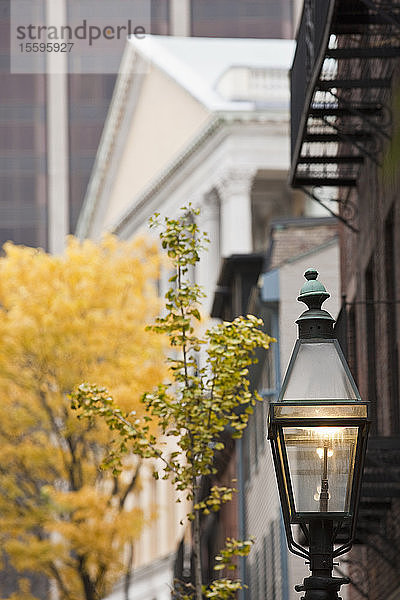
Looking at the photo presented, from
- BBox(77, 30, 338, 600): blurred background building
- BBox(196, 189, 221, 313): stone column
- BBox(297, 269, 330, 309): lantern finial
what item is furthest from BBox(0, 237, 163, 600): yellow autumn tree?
BBox(297, 269, 330, 309): lantern finial

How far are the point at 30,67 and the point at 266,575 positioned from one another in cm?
9731

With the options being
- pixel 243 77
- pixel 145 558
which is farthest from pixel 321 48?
pixel 145 558

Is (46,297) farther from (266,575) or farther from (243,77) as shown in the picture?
(243,77)

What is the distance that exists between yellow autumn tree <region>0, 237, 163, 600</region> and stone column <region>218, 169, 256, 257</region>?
12126mm

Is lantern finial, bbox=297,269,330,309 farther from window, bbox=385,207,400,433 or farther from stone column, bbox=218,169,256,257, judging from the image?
stone column, bbox=218,169,256,257

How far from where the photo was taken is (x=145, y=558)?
60.5 m

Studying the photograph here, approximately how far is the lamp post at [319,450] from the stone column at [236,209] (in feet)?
146

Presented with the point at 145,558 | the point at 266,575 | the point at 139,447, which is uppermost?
the point at 145,558

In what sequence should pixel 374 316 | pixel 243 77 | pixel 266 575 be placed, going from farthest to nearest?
pixel 243 77 → pixel 266 575 → pixel 374 316

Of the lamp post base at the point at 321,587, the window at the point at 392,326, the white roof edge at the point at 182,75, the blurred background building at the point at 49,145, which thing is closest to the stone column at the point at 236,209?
the white roof edge at the point at 182,75

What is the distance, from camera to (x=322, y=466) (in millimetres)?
6895

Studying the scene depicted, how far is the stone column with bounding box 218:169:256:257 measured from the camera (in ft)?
170

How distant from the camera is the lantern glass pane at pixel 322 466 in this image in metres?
6.87

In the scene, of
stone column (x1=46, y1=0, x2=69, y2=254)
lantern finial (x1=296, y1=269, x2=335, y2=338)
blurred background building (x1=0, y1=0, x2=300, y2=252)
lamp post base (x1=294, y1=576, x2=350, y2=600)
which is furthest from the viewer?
blurred background building (x1=0, y1=0, x2=300, y2=252)
